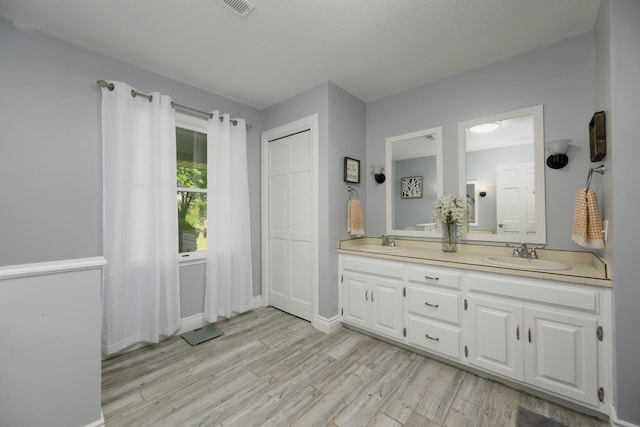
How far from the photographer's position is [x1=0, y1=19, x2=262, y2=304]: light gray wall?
179cm

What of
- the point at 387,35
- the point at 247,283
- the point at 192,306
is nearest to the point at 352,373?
the point at 247,283

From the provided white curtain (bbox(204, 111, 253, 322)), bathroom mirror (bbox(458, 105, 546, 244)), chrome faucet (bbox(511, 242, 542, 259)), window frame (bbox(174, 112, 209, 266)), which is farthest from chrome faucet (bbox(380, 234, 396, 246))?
window frame (bbox(174, 112, 209, 266))

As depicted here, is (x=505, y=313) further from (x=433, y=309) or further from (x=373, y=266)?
(x=373, y=266)

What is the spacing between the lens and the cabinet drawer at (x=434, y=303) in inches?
78.2

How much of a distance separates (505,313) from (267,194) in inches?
108

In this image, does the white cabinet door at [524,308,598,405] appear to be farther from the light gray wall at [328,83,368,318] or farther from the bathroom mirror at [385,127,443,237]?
the light gray wall at [328,83,368,318]

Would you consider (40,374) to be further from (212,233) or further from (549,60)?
(549,60)

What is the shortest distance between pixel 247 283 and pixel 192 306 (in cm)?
62

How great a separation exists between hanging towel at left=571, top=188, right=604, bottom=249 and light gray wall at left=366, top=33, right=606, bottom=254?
394 millimetres

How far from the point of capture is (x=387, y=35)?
1981 mm

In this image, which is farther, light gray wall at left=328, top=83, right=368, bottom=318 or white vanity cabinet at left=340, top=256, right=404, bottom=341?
light gray wall at left=328, top=83, right=368, bottom=318

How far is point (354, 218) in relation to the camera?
9.41 ft

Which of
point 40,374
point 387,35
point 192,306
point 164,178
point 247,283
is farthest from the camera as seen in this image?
point 247,283

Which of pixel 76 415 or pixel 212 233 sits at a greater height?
pixel 212 233
